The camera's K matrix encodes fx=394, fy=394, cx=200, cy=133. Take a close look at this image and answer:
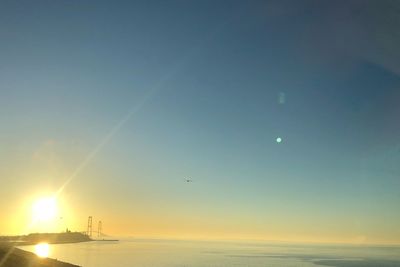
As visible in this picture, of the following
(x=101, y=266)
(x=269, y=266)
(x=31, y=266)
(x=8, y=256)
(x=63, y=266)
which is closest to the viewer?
(x=31, y=266)

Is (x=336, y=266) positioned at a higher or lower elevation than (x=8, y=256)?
lower

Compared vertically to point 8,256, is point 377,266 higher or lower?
lower

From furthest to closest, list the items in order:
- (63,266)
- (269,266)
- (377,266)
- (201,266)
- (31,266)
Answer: (377,266)
(269,266)
(201,266)
(63,266)
(31,266)

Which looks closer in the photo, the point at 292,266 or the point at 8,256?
the point at 8,256

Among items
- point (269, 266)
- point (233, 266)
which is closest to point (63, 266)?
point (233, 266)

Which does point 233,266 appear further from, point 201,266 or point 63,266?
point 63,266

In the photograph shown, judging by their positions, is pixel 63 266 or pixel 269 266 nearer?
pixel 63 266

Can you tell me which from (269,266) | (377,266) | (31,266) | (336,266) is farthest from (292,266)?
(31,266)

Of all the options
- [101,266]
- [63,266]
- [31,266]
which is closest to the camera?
[31,266]

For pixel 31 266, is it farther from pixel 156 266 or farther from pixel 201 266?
pixel 201 266
